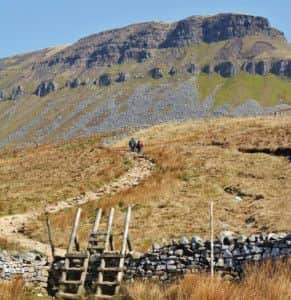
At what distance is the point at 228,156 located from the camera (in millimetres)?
43562

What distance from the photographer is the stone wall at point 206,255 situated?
1427 centimetres

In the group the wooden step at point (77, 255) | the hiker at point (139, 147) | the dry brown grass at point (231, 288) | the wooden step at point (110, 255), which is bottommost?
the dry brown grass at point (231, 288)

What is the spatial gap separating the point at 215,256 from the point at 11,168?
38363 millimetres

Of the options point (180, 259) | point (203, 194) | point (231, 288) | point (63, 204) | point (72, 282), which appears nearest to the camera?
point (231, 288)

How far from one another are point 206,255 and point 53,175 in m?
29.3

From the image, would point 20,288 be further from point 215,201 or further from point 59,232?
point 215,201

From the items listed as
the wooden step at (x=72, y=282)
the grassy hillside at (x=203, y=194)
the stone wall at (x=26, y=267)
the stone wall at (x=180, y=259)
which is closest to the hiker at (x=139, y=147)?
the grassy hillside at (x=203, y=194)

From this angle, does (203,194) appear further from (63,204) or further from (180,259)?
(180,259)

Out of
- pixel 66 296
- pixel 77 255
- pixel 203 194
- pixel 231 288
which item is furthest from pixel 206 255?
pixel 203 194

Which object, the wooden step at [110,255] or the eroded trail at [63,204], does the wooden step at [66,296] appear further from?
the eroded trail at [63,204]

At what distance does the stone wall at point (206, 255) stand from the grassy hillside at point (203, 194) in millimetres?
5088

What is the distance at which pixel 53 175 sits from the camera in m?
42.8

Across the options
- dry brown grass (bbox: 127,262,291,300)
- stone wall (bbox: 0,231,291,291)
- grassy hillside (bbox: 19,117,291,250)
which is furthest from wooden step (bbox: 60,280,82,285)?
grassy hillside (bbox: 19,117,291,250)

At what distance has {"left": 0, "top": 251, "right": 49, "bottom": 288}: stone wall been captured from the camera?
16672 mm
